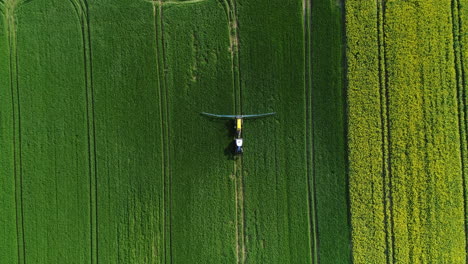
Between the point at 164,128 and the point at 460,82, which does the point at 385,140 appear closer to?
the point at 460,82

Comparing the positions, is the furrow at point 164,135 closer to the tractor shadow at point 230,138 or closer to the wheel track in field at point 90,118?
the tractor shadow at point 230,138

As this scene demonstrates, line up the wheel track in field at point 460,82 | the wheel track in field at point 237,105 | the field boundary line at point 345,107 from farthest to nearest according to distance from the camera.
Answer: the wheel track in field at point 237,105
the field boundary line at point 345,107
the wheel track in field at point 460,82

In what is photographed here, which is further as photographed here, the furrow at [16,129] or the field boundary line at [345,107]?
the furrow at [16,129]

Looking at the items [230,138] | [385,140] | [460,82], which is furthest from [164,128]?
[460,82]

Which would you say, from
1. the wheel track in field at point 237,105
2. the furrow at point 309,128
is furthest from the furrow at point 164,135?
the furrow at point 309,128

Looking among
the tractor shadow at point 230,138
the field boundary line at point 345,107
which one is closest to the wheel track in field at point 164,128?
the tractor shadow at point 230,138

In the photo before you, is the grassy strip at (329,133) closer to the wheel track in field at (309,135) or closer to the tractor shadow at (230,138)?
the wheel track in field at (309,135)

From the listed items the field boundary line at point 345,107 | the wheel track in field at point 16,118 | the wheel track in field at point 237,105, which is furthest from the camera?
the wheel track in field at point 16,118
